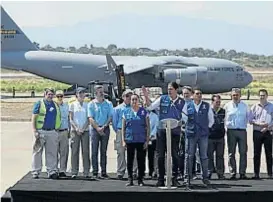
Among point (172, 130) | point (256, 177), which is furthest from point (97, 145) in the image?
point (256, 177)

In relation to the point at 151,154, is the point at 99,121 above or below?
above

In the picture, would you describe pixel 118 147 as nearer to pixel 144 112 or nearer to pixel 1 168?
pixel 144 112

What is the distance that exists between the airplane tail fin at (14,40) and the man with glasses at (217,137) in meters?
38.7

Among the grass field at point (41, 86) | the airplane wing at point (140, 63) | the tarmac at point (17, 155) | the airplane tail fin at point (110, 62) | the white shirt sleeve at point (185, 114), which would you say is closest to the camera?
the white shirt sleeve at point (185, 114)

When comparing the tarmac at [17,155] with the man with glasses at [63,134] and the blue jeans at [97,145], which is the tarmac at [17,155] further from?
the blue jeans at [97,145]

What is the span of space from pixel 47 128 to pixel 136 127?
1847 mm

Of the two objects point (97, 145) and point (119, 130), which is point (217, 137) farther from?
point (97, 145)

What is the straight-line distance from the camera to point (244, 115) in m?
12.1

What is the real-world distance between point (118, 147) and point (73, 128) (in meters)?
0.87

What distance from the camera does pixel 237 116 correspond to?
12109 mm

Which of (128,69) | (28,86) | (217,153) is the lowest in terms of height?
(217,153)

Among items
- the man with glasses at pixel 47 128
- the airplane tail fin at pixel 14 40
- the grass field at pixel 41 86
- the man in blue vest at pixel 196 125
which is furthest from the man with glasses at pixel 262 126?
the grass field at pixel 41 86

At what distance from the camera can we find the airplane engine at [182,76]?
44812 millimetres
